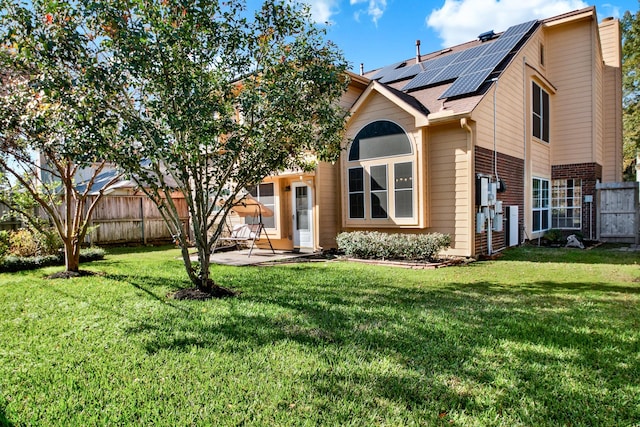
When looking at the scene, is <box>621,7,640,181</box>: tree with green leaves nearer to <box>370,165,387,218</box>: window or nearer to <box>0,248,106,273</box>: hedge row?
<box>370,165,387,218</box>: window

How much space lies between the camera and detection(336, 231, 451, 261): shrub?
28.9 feet

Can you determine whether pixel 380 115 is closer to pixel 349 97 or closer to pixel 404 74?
pixel 349 97

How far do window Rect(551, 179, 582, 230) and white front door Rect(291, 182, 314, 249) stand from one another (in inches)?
357

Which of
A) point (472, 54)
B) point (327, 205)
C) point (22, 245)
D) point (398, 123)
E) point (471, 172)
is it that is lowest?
point (22, 245)

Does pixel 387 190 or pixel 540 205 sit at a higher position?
pixel 387 190

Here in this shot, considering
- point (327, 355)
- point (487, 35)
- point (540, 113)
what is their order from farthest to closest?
point (487, 35) < point (540, 113) < point (327, 355)

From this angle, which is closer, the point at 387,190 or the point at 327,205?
the point at 387,190

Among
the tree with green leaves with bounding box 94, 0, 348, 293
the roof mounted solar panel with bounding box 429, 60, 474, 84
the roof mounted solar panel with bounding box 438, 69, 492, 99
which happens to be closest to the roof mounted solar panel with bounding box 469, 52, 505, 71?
the roof mounted solar panel with bounding box 429, 60, 474, 84

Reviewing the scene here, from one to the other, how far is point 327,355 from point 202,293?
3015 millimetres

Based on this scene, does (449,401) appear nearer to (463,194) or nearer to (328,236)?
(463,194)

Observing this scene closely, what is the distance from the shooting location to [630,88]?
25391 mm

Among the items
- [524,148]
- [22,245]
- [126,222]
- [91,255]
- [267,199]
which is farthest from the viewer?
[126,222]

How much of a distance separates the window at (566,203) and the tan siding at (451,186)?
669 cm

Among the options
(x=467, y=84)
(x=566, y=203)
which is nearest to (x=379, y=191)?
(x=467, y=84)
